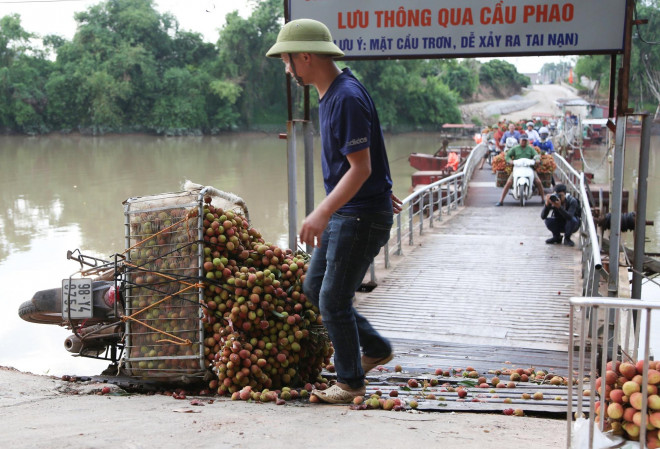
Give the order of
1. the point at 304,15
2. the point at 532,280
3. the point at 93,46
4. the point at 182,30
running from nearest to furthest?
the point at 304,15, the point at 532,280, the point at 93,46, the point at 182,30

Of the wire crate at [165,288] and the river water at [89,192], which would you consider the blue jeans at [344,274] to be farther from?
the river water at [89,192]

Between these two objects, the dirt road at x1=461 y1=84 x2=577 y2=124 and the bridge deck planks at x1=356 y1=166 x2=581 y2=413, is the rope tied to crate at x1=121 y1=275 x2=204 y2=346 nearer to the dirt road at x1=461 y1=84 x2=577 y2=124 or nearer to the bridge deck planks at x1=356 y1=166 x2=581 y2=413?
the bridge deck planks at x1=356 y1=166 x2=581 y2=413

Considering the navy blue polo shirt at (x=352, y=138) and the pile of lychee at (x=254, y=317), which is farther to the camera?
the pile of lychee at (x=254, y=317)

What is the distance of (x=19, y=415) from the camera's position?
340cm

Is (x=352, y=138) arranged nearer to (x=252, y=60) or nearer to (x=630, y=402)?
(x=630, y=402)

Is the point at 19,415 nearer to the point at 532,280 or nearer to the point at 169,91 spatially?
the point at 532,280

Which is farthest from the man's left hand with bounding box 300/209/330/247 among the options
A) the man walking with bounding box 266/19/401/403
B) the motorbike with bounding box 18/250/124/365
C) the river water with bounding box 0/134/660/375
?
the river water with bounding box 0/134/660/375

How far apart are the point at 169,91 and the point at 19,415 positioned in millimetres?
62931

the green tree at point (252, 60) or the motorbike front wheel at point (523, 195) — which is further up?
the green tree at point (252, 60)

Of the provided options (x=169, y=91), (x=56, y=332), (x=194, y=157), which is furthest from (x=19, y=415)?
(x=169, y=91)

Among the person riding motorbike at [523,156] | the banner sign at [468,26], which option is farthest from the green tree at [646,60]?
the banner sign at [468,26]

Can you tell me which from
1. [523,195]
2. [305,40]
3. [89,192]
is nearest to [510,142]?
[523,195]

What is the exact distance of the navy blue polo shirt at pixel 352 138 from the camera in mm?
3074

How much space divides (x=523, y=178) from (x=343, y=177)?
1263cm
